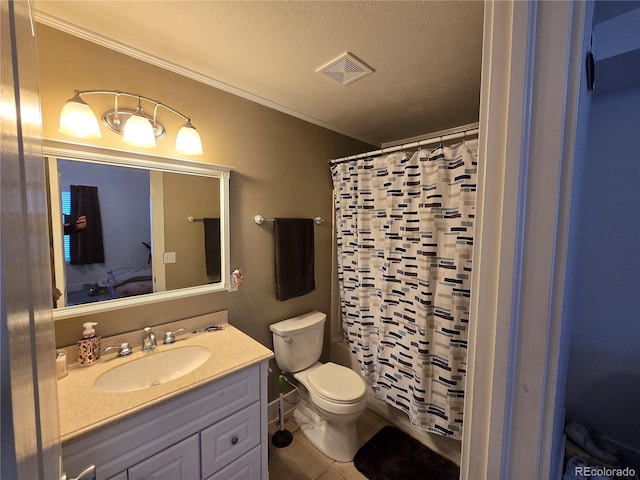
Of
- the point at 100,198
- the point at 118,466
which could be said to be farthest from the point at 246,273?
the point at 118,466

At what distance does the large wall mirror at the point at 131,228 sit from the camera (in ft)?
3.90

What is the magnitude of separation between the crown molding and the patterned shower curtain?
68cm

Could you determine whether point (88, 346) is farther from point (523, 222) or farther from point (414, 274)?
point (414, 274)

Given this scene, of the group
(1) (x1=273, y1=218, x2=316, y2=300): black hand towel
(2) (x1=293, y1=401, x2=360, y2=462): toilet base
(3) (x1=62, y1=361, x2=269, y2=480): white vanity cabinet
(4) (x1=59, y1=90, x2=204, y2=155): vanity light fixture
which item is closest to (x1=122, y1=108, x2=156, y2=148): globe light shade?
(4) (x1=59, y1=90, x2=204, y2=155): vanity light fixture

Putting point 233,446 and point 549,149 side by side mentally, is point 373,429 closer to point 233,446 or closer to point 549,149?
point 233,446

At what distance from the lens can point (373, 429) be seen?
194 cm

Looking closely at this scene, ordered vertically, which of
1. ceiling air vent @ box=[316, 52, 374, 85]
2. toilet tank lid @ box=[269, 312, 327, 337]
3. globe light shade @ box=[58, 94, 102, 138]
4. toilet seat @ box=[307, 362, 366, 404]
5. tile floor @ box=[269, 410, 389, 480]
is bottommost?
tile floor @ box=[269, 410, 389, 480]

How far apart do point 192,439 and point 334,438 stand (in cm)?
102

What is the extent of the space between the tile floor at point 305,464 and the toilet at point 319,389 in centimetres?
4

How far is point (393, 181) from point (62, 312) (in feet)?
6.50

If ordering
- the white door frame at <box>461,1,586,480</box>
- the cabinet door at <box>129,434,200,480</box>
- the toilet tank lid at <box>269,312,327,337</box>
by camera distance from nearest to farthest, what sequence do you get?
the white door frame at <box>461,1,586,480</box> → the cabinet door at <box>129,434,200,480</box> → the toilet tank lid at <box>269,312,327,337</box>

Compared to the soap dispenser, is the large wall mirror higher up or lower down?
higher up

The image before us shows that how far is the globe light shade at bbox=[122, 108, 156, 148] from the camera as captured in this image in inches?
50.1

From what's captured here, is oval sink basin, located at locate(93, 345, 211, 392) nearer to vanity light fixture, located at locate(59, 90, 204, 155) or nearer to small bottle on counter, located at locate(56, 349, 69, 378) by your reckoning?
small bottle on counter, located at locate(56, 349, 69, 378)
